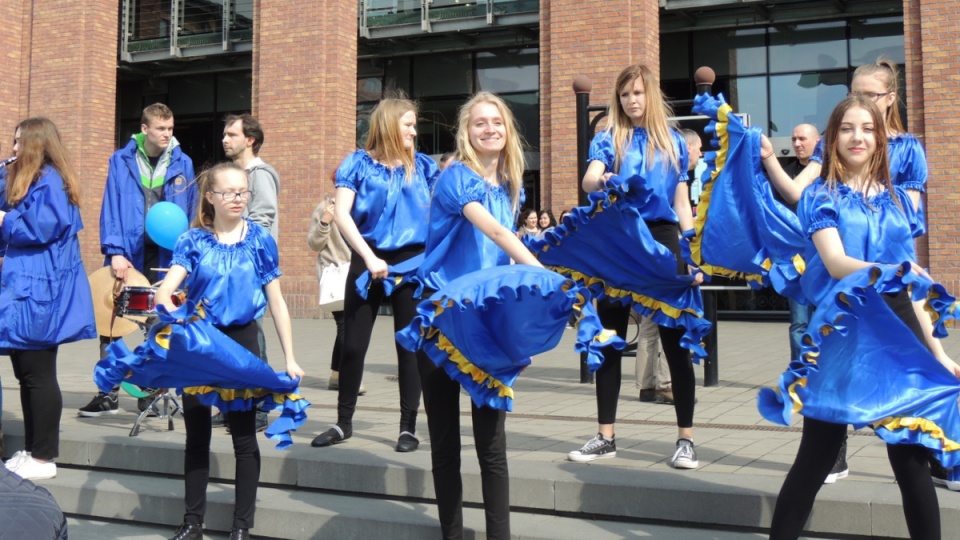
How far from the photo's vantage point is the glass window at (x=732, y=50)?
1719 cm

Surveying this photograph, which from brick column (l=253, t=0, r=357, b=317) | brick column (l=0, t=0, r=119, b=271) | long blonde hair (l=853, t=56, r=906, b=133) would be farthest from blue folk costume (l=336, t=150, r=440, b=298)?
brick column (l=0, t=0, r=119, b=271)

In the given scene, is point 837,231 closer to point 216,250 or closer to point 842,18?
point 216,250

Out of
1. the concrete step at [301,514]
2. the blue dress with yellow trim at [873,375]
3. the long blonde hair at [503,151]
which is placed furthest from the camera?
the concrete step at [301,514]

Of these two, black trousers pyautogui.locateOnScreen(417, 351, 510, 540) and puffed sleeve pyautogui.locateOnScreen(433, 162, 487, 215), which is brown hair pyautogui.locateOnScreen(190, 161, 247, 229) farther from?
black trousers pyautogui.locateOnScreen(417, 351, 510, 540)

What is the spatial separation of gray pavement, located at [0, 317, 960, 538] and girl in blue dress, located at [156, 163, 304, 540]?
2.67 feet

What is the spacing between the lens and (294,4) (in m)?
17.1

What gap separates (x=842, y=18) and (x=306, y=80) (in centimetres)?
900

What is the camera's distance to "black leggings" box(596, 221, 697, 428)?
5008mm

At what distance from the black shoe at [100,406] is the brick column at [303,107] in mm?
9507

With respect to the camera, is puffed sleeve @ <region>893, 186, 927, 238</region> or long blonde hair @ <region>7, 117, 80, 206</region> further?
long blonde hair @ <region>7, 117, 80, 206</region>

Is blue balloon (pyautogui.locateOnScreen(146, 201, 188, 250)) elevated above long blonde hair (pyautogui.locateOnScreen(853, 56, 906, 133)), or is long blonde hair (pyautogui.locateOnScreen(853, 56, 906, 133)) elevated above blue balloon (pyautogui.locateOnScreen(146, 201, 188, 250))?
long blonde hair (pyautogui.locateOnScreen(853, 56, 906, 133))

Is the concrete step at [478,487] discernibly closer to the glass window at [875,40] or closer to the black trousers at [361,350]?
the black trousers at [361,350]

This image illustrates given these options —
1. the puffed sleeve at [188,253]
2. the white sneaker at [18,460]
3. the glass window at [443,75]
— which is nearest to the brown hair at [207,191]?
the puffed sleeve at [188,253]

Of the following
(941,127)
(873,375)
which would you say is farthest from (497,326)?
(941,127)
